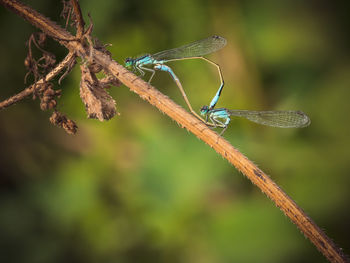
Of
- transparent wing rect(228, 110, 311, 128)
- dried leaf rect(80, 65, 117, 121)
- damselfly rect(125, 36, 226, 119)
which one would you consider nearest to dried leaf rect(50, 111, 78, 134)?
dried leaf rect(80, 65, 117, 121)

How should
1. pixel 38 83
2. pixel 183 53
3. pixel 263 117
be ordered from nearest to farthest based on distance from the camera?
pixel 38 83 → pixel 263 117 → pixel 183 53

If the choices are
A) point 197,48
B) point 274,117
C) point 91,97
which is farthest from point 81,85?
point 274,117

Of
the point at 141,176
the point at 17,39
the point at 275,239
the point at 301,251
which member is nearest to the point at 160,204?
the point at 141,176

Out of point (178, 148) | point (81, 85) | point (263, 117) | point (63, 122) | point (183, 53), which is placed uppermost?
point (183, 53)

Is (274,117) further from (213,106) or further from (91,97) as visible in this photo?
(91,97)

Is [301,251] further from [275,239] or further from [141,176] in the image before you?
[141,176]

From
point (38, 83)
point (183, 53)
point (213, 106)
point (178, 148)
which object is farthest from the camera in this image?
point (178, 148)

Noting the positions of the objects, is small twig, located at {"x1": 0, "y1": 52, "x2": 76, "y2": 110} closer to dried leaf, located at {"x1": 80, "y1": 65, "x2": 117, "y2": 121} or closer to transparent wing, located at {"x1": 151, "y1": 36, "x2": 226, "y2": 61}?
dried leaf, located at {"x1": 80, "y1": 65, "x2": 117, "y2": 121}

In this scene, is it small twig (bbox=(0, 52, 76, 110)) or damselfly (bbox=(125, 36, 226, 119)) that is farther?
damselfly (bbox=(125, 36, 226, 119))
